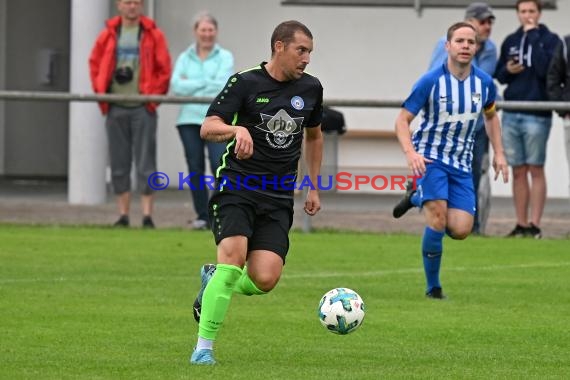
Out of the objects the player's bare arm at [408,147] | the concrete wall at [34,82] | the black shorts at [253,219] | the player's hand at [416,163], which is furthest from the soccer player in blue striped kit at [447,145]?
the concrete wall at [34,82]

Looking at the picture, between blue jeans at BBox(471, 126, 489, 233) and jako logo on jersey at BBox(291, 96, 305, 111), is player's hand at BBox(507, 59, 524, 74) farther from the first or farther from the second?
jako logo on jersey at BBox(291, 96, 305, 111)

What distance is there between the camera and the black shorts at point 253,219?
8508 mm

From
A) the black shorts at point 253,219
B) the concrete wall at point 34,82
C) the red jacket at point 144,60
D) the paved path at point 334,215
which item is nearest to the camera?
the black shorts at point 253,219

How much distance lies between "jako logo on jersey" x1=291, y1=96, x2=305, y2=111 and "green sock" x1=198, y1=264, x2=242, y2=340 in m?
0.98

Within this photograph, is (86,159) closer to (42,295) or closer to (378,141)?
(378,141)

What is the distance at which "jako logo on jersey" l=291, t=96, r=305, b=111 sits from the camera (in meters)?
8.75

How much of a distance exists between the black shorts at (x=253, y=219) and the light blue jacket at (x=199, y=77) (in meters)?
7.71

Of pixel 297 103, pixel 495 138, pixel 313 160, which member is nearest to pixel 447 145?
pixel 495 138

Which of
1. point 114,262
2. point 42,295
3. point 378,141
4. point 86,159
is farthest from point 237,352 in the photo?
point 378,141

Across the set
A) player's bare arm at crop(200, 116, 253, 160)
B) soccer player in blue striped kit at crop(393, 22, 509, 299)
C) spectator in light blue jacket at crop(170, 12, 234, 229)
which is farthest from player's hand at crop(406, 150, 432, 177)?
spectator in light blue jacket at crop(170, 12, 234, 229)

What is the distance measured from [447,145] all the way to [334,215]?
20.1 ft

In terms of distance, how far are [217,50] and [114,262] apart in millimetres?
3450

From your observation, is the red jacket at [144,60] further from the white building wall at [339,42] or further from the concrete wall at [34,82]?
the concrete wall at [34,82]

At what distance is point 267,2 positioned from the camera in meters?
22.2
